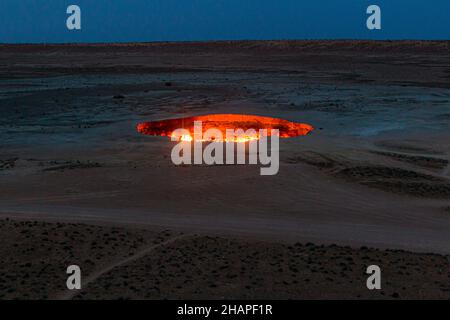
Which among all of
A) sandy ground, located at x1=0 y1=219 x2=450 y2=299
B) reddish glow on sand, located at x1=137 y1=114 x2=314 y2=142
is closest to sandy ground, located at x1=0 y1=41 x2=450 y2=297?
sandy ground, located at x1=0 y1=219 x2=450 y2=299

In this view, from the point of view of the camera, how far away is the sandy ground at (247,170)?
1089 cm

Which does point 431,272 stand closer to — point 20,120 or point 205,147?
point 205,147

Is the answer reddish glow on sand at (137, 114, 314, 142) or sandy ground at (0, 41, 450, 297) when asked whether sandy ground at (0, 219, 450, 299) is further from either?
reddish glow on sand at (137, 114, 314, 142)

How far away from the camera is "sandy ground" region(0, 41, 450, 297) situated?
10.9 metres

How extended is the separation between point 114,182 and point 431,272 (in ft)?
26.6

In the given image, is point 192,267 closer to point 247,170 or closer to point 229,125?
point 247,170

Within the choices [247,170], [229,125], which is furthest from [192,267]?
[229,125]

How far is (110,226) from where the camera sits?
34.2 feet

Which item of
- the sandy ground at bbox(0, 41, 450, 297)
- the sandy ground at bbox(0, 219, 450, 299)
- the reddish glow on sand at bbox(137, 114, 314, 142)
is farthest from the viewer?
Result: the reddish glow on sand at bbox(137, 114, 314, 142)

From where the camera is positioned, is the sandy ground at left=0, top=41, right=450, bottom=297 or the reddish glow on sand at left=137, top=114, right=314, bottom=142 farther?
the reddish glow on sand at left=137, top=114, right=314, bottom=142

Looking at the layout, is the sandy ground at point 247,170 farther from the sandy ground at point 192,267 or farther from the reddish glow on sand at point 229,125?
the reddish glow on sand at point 229,125

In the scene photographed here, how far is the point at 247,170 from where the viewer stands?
14766mm

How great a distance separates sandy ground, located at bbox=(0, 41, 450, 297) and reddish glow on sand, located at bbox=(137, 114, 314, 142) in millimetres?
915

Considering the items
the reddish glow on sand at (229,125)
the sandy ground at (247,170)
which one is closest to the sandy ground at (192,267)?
the sandy ground at (247,170)
